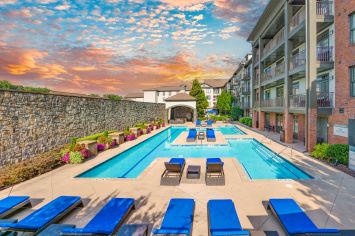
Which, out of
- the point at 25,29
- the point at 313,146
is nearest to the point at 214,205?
the point at 313,146

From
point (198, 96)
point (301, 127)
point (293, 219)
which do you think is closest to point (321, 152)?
point (301, 127)

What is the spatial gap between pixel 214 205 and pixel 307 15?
16.0m

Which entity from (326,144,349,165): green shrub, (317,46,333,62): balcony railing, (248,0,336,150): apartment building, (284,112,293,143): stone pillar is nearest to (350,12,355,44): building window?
(248,0,336,150): apartment building

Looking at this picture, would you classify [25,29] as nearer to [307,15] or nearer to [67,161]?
[67,161]

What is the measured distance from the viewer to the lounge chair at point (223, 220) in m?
5.03

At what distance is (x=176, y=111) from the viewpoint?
54469 millimetres

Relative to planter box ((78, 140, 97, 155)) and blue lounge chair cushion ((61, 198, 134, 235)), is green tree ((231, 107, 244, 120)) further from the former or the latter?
blue lounge chair cushion ((61, 198, 134, 235))

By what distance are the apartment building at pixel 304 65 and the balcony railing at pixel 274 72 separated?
0.11 meters

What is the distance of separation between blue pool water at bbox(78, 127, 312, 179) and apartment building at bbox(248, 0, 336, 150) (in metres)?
3.67

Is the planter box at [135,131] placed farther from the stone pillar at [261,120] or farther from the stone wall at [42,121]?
the stone pillar at [261,120]

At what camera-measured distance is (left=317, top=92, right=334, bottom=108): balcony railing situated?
15.5m

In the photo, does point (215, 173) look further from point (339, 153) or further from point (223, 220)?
point (339, 153)

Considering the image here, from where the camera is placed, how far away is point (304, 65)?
54.0 ft

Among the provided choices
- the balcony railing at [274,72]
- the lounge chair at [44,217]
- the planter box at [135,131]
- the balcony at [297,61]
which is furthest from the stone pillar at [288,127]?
the lounge chair at [44,217]
